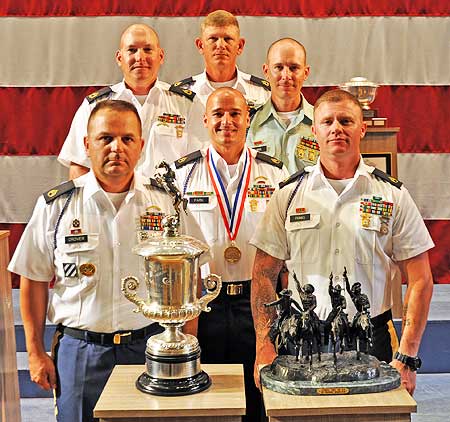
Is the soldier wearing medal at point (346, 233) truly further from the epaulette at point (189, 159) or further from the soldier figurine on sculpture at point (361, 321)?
the epaulette at point (189, 159)

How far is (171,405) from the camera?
7.14 ft

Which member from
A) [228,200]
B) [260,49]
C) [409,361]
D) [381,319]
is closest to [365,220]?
[381,319]

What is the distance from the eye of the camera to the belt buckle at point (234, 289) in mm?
3170

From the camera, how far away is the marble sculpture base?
217cm

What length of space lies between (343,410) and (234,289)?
113 cm

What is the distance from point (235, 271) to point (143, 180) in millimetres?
565

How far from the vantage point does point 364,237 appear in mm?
2773

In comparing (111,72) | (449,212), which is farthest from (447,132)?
(111,72)

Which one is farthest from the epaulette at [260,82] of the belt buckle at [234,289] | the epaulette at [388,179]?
the epaulette at [388,179]

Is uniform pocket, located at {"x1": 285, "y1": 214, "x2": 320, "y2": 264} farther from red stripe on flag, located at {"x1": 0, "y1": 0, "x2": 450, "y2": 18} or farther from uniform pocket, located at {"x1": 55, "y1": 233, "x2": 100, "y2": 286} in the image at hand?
red stripe on flag, located at {"x1": 0, "y1": 0, "x2": 450, "y2": 18}

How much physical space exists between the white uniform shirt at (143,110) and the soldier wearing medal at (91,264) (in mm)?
1071

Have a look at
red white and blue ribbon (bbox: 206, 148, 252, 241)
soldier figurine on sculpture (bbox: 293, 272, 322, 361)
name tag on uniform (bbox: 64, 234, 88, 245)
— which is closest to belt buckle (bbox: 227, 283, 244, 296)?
red white and blue ribbon (bbox: 206, 148, 252, 241)

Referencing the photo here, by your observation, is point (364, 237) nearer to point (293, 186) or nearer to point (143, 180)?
point (293, 186)

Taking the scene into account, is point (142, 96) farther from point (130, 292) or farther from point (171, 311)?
point (171, 311)
